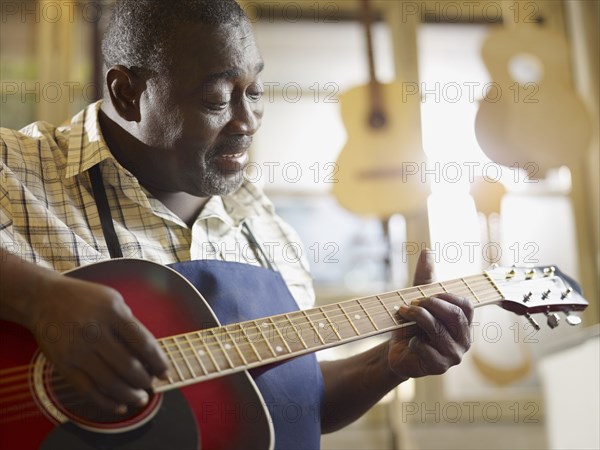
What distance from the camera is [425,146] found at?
256 cm

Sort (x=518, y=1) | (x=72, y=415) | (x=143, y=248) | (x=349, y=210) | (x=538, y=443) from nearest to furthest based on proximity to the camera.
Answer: (x=72, y=415) < (x=143, y=248) < (x=349, y=210) < (x=538, y=443) < (x=518, y=1)

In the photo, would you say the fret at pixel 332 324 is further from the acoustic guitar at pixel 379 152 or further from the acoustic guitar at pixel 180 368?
the acoustic guitar at pixel 379 152

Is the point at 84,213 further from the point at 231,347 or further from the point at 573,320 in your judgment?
the point at 573,320

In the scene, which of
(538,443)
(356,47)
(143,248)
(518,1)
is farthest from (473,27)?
(143,248)

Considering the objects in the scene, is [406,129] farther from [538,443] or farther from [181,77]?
[181,77]

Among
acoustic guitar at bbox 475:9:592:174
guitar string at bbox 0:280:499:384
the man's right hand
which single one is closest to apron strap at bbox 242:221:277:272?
guitar string at bbox 0:280:499:384

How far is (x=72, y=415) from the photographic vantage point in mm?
733

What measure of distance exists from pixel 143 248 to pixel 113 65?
33cm

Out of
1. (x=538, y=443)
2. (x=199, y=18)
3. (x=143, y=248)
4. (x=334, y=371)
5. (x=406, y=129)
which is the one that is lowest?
(x=538, y=443)

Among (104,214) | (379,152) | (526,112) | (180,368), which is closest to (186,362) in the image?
(180,368)

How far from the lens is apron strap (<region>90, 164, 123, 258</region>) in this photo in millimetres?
996

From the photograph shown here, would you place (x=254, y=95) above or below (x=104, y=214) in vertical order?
above

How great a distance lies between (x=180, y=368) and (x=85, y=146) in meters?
0.44

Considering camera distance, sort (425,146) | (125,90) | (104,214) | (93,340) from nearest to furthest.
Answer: (93,340), (104,214), (125,90), (425,146)
